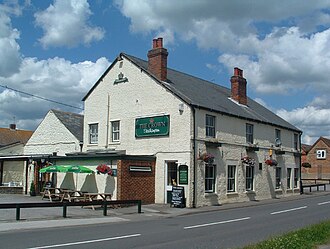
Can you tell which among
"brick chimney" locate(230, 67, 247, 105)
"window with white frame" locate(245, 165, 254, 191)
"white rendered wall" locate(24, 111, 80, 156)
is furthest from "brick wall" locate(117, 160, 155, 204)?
"brick chimney" locate(230, 67, 247, 105)

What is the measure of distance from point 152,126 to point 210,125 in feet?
11.4

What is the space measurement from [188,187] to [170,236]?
11.0 m

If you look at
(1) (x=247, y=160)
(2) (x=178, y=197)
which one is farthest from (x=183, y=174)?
(1) (x=247, y=160)

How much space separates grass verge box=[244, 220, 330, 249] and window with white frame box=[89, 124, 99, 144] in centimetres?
1989

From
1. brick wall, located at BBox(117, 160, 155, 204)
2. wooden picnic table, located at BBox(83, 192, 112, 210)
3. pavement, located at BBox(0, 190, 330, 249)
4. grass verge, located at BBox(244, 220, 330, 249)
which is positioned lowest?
pavement, located at BBox(0, 190, 330, 249)

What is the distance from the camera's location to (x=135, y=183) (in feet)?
79.2

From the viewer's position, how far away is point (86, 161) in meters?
25.8

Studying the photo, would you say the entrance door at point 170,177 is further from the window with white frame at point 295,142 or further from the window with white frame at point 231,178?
the window with white frame at point 295,142

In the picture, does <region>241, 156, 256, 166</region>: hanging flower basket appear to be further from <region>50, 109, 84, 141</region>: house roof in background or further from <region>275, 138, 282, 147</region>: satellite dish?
<region>50, 109, 84, 141</region>: house roof in background

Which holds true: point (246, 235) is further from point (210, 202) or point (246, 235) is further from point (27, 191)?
point (27, 191)

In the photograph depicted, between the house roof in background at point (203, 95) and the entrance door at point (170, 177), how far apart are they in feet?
12.6

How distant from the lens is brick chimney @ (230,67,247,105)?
3226cm

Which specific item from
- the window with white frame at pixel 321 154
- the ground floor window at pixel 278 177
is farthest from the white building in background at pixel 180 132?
the window with white frame at pixel 321 154

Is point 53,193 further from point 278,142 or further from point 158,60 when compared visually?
point 278,142
